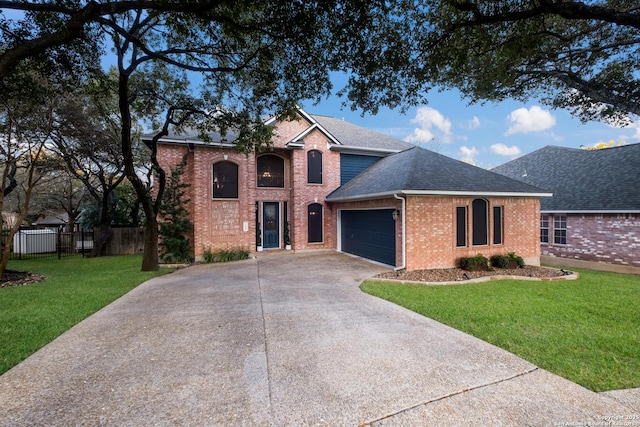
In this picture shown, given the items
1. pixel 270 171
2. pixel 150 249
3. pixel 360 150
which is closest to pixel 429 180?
pixel 360 150

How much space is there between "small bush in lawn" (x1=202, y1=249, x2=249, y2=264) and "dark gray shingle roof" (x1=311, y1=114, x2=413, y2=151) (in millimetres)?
8014

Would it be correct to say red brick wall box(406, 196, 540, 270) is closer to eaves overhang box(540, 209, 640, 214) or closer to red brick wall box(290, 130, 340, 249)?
eaves overhang box(540, 209, 640, 214)

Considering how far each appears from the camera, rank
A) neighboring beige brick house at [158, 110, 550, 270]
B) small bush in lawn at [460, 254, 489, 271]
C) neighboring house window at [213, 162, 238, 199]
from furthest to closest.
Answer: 1. neighboring house window at [213, 162, 238, 199]
2. neighboring beige brick house at [158, 110, 550, 270]
3. small bush in lawn at [460, 254, 489, 271]

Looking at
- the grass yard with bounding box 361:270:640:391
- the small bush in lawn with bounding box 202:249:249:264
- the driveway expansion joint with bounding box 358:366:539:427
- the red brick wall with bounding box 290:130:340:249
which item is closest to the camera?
the driveway expansion joint with bounding box 358:366:539:427

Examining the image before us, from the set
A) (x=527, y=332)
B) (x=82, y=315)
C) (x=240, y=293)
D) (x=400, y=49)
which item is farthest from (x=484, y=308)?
(x=82, y=315)

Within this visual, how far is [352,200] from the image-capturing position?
12719 millimetres

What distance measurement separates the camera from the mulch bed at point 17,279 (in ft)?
27.5

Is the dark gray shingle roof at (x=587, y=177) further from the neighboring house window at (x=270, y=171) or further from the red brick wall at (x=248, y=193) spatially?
the neighboring house window at (x=270, y=171)

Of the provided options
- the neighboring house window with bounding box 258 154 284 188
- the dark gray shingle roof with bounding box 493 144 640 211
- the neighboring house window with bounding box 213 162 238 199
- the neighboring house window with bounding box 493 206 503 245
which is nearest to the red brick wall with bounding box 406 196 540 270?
the neighboring house window with bounding box 493 206 503 245

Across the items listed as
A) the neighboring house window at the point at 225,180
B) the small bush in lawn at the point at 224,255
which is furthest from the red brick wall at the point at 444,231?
the neighboring house window at the point at 225,180

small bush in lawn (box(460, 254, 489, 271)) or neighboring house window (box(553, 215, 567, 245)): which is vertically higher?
neighboring house window (box(553, 215, 567, 245))

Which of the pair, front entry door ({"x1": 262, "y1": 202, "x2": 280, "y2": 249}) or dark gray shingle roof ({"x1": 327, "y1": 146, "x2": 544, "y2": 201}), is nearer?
dark gray shingle roof ({"x1": 327, "y1": 146, "x2": 544, "y2": 201})

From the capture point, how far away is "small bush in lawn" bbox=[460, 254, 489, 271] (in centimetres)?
977

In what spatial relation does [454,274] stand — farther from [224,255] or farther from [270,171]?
[270,171]
